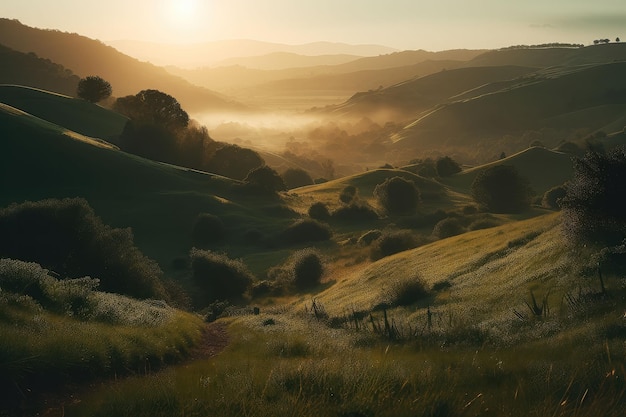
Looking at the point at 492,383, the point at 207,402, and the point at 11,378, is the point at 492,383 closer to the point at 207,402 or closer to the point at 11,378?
the point at 207,402

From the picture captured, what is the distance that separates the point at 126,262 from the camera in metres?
44.8

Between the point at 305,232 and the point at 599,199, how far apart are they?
6441 cm

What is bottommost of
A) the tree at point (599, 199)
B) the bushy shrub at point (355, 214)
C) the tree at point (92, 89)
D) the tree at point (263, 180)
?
the bushy shrub at point (355, 214)

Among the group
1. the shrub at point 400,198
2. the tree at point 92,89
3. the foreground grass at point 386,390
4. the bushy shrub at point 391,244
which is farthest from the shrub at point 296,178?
the foreground grass at point 386,390

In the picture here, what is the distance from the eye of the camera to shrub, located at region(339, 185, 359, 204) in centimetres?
11498

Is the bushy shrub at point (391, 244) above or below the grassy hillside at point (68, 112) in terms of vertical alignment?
below

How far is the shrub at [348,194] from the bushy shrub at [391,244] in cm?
4053

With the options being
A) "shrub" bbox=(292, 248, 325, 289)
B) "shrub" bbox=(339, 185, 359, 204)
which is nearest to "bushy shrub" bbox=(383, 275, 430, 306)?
→ "shrub" bbox=(292, 248, 325, 289)

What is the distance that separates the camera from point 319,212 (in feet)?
345

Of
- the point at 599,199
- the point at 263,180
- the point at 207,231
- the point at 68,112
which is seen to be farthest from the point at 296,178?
the point at 599,199

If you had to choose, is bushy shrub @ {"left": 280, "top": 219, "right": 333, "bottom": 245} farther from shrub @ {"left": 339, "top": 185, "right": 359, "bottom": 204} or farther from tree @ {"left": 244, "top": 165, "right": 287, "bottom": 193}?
tree @ {"left": 244, "top": 165, "right": 287, "bottom": 193}

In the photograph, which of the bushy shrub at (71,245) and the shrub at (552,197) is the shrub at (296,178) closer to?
the shrub at (552,197)

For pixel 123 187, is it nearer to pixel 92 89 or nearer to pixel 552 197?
pixel 92 89

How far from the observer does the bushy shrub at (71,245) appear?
136ft
